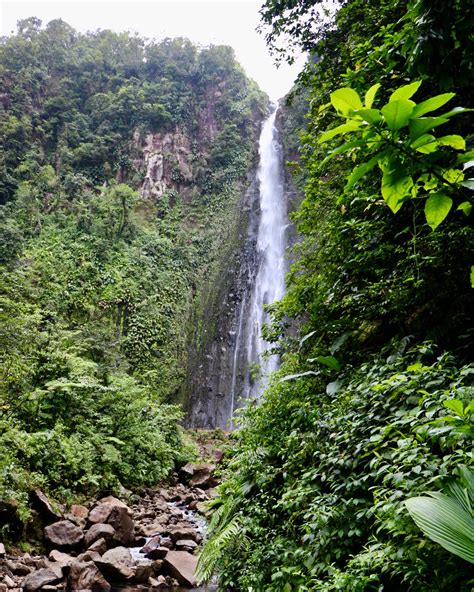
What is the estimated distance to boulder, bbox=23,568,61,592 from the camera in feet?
14.5

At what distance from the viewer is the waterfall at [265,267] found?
17922 millimetres

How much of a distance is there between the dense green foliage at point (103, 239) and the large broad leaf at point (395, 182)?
6454mm

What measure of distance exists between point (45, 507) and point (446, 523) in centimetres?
652

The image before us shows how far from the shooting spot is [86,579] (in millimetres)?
4672

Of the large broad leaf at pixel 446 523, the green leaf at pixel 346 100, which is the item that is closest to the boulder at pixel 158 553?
the large broad leaf at pixel 446 523

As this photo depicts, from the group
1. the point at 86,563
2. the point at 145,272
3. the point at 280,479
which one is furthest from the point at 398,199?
the point at 145,272

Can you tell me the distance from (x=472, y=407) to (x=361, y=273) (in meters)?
2.64

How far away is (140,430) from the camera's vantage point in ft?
32.5

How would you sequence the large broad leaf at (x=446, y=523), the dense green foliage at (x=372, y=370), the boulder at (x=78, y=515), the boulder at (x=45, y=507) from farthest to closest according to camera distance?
the boulder at (x=78, y=515) < the boulder at (x=45, y=507) < the dense green foliage at (x=372, y=370) < the large broad leaf at (x=446, y=523)

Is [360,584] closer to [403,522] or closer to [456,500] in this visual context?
[403,522]

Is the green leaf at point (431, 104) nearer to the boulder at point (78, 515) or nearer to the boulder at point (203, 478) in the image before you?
the boulder at point (78, 515)

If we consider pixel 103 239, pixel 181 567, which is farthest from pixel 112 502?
pixel 103 239

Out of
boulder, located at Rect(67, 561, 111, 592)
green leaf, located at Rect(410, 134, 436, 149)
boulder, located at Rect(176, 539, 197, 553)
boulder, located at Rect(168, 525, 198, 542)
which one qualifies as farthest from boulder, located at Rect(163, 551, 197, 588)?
green leaf, located at Rect(410, 134, 436, 149)

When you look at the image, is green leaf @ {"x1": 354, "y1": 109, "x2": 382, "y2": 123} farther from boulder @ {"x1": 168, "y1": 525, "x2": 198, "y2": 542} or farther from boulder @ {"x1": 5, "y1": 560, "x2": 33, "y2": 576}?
boulder @ {"x1": 168, "y1": 525, "x2": 198, "y2": 542}
